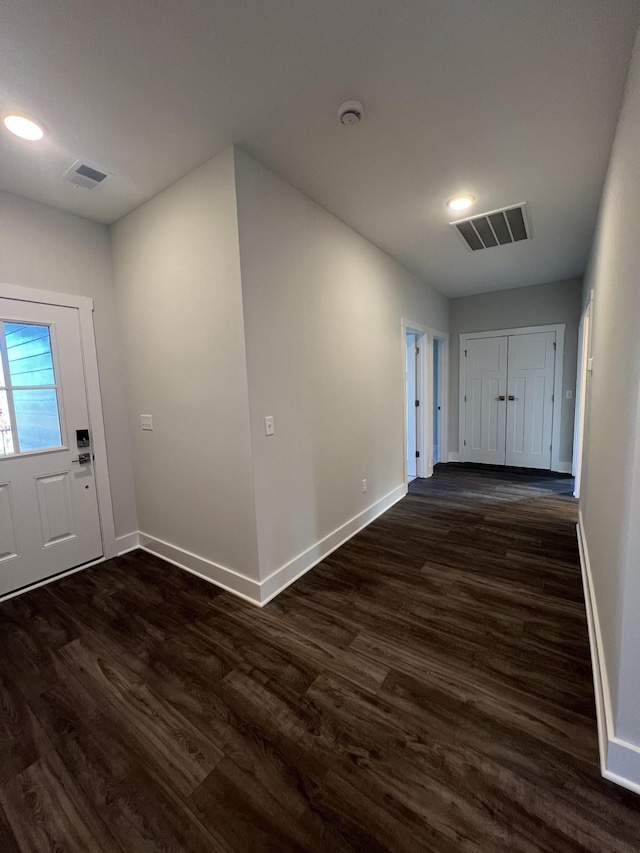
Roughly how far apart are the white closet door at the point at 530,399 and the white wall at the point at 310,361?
8.48 ft

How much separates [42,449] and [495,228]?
13.2ft

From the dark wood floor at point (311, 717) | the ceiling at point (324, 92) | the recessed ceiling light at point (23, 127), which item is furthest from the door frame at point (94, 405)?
the recessed ceiling light at point (23, 127)

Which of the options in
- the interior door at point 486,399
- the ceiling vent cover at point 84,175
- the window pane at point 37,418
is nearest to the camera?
the ceiling vent cover at point 84,175

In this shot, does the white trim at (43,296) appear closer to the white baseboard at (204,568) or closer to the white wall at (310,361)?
the white wall at (310,361)

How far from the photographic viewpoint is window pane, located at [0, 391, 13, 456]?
2.23 meters

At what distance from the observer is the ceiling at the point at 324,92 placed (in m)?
1.24

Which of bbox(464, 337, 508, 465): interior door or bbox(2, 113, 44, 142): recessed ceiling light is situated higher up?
bbox(2, 113, 44, 142): recessed ceiling light

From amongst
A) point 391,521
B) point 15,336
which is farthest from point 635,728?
point 15,336

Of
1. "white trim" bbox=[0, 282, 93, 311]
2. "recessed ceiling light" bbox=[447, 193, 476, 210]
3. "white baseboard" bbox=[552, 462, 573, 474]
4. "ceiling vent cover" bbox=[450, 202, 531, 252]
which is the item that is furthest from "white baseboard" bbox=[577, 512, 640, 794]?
"white baseboard" bbox=[552, 462, 573, 474]

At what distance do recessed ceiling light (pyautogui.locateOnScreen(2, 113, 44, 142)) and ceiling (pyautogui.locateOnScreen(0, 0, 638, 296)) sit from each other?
0.18 ft

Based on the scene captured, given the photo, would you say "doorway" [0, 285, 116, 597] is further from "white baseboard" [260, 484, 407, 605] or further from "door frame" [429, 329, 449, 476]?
"door frame" [429, 329, 449, 476]

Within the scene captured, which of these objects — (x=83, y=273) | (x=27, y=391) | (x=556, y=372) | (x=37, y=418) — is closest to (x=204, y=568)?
(x=37, y=418)

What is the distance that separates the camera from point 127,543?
2.89 meters

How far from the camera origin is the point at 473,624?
1.91 meters
